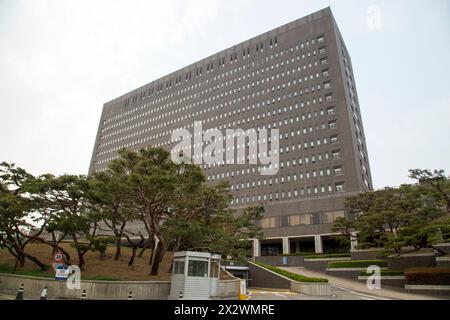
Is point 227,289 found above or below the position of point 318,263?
below

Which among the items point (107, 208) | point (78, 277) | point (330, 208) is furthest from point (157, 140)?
point (78, 277)

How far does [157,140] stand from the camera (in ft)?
307

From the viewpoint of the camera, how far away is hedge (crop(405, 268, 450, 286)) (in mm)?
22969

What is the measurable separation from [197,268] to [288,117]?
53.7 m

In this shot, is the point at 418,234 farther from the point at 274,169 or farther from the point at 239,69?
the point at 239,69

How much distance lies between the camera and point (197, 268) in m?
21.5

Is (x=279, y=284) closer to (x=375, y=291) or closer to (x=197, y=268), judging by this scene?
(x=375, y=291)

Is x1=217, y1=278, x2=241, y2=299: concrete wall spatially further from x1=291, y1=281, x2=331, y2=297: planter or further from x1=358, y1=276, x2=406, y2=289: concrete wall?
x1=358, y1=276, x2=406, y2=289: concrete wall

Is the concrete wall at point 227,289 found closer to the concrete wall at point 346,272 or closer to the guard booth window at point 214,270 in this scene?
the guard booth window at point 214,270

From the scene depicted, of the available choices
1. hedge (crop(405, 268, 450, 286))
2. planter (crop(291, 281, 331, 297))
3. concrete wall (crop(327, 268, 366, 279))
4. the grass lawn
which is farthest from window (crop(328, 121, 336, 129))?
planter (crop(291, 281, 331, 297))

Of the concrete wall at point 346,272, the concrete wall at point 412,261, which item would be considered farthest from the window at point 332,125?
the concrete wall at point 412,261

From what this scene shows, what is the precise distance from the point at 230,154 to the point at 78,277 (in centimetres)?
5738

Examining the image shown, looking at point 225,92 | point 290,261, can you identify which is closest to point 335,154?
point 290,261

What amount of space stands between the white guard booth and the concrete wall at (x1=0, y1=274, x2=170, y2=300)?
1.19 metres
